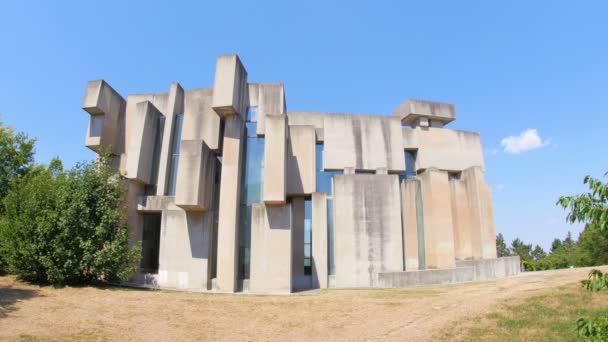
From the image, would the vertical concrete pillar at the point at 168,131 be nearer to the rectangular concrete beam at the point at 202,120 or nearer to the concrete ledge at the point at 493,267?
the rectangular concrete beam at the point at 202,120

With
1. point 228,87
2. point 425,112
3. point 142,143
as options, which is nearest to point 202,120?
point 228,87

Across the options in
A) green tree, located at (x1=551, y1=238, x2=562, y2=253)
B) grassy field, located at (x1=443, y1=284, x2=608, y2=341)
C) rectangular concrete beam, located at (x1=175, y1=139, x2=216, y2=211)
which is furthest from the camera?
green tree, located at (x1=551, y1=238, x2=562, y2=253)

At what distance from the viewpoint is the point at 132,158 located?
21.8m

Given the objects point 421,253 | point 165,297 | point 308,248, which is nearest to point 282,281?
point 308,248

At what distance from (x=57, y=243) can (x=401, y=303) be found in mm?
14881

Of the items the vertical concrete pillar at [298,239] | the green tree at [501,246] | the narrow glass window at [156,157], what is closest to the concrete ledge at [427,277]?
the vertical concrete pillar at [298,239]

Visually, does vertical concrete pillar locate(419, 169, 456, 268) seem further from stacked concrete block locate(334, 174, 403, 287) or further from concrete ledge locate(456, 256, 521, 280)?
stacked concrete block locate(334, 174, 403, 287)

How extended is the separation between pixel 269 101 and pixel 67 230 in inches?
505

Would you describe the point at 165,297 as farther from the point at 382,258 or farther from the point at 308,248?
the point at 382,258

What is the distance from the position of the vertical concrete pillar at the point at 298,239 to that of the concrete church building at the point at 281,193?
2.5 inches

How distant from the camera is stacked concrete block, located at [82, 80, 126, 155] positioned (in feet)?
74.2

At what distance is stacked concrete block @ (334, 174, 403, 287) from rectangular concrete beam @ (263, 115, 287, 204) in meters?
4.17

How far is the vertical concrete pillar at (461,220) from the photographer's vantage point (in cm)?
2552

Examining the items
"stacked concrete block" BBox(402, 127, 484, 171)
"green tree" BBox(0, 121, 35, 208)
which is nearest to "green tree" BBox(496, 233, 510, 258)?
"stacked concrete block" BBox(402, 127, 484, 171)
